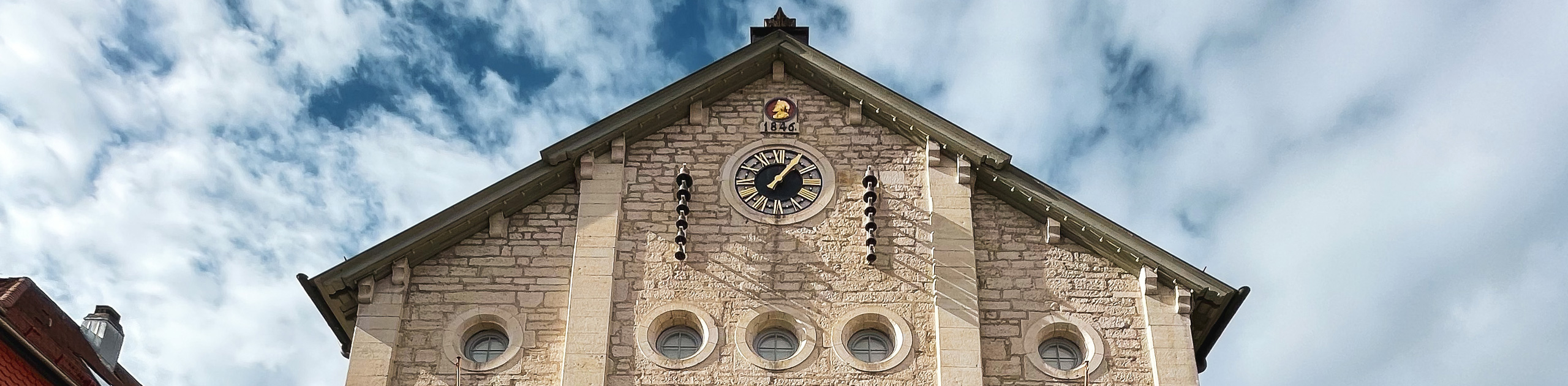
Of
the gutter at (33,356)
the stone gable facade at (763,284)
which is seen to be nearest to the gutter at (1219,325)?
the stone gable facade at (763,284)

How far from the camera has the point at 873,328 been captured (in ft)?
71.5

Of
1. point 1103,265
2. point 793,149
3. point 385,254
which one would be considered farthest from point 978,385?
point 385,254

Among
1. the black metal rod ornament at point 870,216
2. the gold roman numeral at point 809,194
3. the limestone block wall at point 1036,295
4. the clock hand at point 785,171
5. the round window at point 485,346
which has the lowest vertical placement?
the round window at point 485,346

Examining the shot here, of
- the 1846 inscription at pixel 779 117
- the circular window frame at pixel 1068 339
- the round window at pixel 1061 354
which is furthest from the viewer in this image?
the 1846 inscription at pixel 779 117

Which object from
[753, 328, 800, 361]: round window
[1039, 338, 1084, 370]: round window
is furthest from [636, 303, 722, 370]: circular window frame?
[1039, 338, 1084, 370]: round window

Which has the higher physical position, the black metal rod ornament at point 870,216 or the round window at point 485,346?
the black metal rod ornament at point 870,216

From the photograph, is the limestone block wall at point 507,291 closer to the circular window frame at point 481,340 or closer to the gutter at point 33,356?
the circular window frame at point 481,340

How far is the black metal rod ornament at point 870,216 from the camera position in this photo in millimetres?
22047

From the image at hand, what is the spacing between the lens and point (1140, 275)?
22031mm

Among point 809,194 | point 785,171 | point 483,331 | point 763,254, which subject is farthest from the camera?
point 785,171

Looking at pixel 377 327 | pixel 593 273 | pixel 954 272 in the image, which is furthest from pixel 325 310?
pixel 954 272

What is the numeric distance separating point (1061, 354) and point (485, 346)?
25.0 feet

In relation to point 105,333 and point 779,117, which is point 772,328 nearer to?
point 779,117

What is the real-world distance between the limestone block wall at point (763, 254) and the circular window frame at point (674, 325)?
94mm
